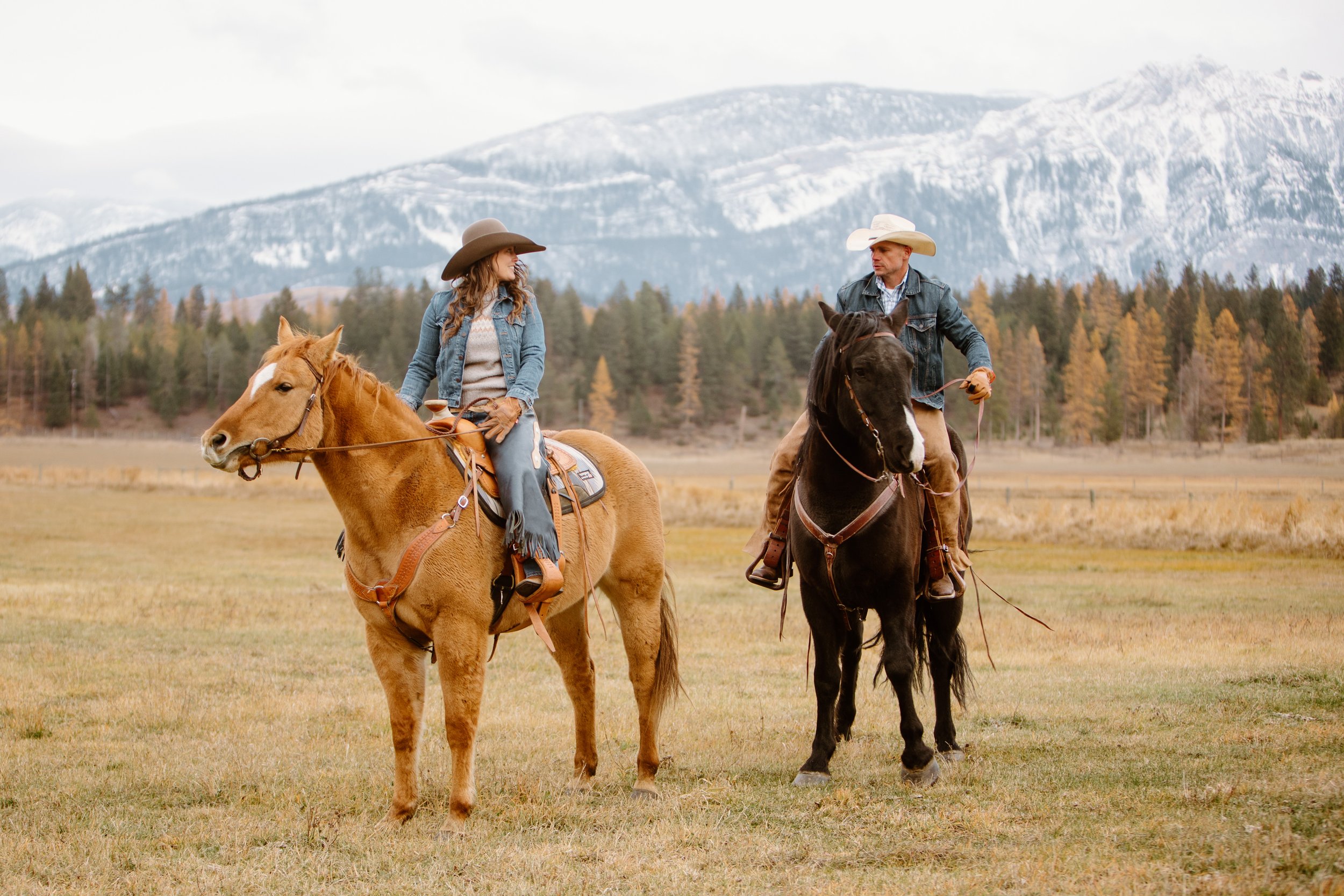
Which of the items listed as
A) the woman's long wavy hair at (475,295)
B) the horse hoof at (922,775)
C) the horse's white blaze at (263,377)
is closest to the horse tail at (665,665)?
the horse hoof at (922,775)

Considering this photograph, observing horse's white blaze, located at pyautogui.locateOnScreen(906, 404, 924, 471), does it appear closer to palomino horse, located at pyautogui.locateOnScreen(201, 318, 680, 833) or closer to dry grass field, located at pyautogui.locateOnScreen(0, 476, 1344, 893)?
dry grass field, located at pyautogui.locateOnScreen(0, 476, 1344, 893)

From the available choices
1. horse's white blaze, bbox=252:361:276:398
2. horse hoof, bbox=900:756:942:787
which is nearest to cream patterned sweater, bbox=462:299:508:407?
horse's white blaze, bbox=252:361:276:398

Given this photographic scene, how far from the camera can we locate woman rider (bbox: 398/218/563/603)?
627cm

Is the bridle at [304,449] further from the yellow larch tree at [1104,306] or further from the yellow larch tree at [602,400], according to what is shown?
the yellow larch tree at [1104,306]

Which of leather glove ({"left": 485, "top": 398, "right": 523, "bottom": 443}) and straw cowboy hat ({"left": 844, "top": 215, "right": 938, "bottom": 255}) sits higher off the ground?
straw cowboy hat ({"left": 844, "top": 215, "right": 938, "bottom": 255})

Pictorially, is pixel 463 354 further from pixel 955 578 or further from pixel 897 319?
pixel 955 578

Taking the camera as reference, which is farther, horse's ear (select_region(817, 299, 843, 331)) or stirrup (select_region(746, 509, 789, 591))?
stirrup (select_region(746, 509, 789, 591))

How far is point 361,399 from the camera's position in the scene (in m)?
5.98

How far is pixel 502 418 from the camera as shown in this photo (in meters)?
6.30

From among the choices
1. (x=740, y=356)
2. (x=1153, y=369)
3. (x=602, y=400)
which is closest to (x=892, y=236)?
(x=1153, y=369)

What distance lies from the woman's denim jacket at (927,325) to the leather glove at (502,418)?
272 cm

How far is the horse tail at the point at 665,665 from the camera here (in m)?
7.29

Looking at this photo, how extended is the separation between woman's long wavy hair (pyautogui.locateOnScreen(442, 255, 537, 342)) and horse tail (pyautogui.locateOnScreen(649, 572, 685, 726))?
7.00ft

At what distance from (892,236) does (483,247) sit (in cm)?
290
